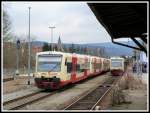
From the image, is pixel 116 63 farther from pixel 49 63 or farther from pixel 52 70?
pixel 52 70

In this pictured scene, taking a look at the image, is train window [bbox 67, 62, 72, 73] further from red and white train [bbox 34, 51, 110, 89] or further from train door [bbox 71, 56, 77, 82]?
train door [bbox 71, 56, 77, 82]

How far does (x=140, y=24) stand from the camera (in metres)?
17.6

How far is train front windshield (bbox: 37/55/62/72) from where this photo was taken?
31297mm

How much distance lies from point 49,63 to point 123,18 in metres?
15.8

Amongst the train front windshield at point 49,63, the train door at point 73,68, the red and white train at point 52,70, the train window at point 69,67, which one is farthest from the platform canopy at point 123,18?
the train door at point 73,68

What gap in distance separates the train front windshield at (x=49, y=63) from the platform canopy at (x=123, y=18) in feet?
36.4

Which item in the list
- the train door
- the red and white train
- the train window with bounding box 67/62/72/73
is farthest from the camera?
the train door

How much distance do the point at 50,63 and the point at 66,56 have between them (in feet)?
5.39

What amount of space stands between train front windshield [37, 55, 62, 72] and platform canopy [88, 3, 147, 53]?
1109 centimetres

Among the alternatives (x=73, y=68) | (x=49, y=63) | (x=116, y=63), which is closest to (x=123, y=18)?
(x=49, y=63)

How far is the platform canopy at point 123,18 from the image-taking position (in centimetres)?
1344

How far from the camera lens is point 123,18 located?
1625 cm

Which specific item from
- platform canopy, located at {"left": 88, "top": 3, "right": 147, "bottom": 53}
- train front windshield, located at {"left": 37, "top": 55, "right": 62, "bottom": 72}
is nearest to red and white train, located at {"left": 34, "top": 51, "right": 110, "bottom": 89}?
train front windshield, located at {"left": 37, "top": 55, "right": 62, "bottom": 72}

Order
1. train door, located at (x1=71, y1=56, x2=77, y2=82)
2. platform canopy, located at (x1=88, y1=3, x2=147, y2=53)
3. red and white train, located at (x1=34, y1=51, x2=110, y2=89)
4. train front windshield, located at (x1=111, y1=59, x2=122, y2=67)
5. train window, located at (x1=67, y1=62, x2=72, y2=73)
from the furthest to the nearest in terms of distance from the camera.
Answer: train front windshield, located at (x1=111, y1=59, x2=122, y2=67)
train door, located at (x1=71, y1=56, x2=77, y2=82)
train window, located at (x1=67, y1=62, x2=72, y2=73)
red and white train, located at (x1=34, y1=51, x2=110, y2=89)
platform canopy, located at (x1=88, y1=3, x2=147, y2=53)
